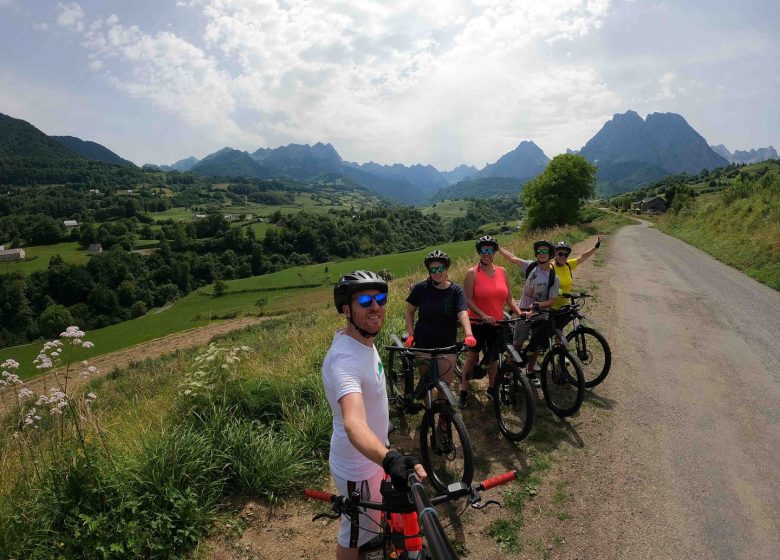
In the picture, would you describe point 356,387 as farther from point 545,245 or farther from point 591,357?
point 591,357

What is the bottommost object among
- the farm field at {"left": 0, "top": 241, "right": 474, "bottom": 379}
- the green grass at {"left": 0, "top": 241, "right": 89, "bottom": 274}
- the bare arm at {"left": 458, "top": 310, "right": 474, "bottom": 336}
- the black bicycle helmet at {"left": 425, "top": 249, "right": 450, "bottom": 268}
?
the farm field at {"left": 0, "top": 241, "right": 474, "bottom": 379}

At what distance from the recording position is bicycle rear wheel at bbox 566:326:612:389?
632 centimetres

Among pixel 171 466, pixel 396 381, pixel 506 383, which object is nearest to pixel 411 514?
pixel 171 466

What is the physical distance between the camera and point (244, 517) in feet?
13.6

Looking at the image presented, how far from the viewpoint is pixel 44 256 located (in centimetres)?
9781

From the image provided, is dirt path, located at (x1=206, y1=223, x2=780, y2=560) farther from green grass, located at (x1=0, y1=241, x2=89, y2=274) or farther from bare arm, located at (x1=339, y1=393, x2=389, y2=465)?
green grass, located at (x1=0, y1=241, x2=89, y2=274)

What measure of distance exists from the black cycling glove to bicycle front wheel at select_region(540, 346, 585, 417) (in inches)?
170

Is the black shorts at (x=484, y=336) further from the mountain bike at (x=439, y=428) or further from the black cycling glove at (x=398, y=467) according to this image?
the black cycling glove at (x=398, y=467)

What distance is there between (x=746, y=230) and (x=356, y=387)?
2553 cm

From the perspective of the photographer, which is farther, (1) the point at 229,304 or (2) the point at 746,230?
(1) the point at 229,304

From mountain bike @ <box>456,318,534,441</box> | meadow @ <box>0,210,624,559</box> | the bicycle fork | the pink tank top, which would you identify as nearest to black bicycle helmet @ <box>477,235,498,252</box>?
the pink tank top

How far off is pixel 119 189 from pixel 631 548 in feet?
804

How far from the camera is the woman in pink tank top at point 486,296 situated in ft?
18.9

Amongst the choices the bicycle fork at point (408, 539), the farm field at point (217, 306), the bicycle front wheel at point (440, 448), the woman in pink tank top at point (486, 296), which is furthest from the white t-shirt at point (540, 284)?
the farm field at point (217, 306)
